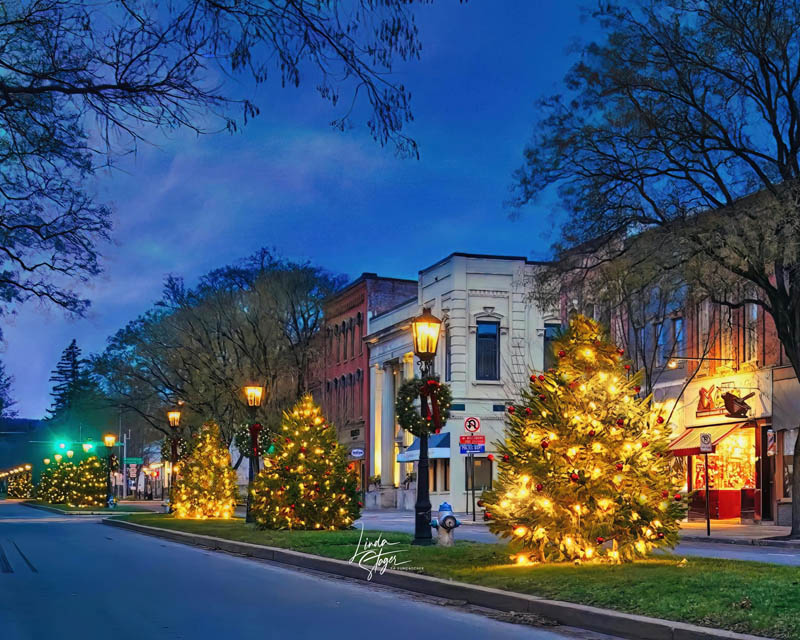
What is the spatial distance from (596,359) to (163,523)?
22941 millimetres

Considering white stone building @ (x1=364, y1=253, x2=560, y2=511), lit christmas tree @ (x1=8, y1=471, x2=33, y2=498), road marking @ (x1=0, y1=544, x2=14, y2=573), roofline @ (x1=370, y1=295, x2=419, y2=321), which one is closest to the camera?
road marking @ (x1=0, y1=544, x2=14, y2=573)

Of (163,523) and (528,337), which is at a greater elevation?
(528,337)

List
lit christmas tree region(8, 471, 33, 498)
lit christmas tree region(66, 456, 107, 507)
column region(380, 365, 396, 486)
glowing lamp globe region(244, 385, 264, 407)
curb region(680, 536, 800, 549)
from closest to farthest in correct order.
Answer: curb region(680, 536, 800, 549) → glowing lamp globe region(244, 385, 264, 407) → column region(380, 365, 396, 486) → lit christmas tree region(66, 456, 107, 507) → lit christmas tree region(8, 471, 33, 498)

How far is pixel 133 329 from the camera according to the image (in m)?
57.1

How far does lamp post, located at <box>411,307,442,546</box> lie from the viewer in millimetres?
20938

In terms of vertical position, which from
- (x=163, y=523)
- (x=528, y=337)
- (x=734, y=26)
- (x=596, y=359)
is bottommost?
(x=163, y=523)

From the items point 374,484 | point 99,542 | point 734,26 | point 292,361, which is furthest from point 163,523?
point 374,484

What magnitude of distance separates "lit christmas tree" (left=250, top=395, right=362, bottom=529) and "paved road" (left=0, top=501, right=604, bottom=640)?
644 centimetres

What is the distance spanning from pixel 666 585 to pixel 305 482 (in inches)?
646

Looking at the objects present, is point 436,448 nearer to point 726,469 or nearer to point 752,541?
point 726,469

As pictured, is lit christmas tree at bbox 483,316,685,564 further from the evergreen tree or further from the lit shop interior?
the evergreen tree

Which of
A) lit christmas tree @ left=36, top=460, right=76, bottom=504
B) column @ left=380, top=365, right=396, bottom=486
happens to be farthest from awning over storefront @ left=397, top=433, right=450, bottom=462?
lit christmas tree @ left=36, top=460, right=76, bottom=504

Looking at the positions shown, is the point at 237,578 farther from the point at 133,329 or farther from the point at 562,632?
the point at 133,329

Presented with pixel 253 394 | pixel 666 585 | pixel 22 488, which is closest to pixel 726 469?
pixel 253 394
